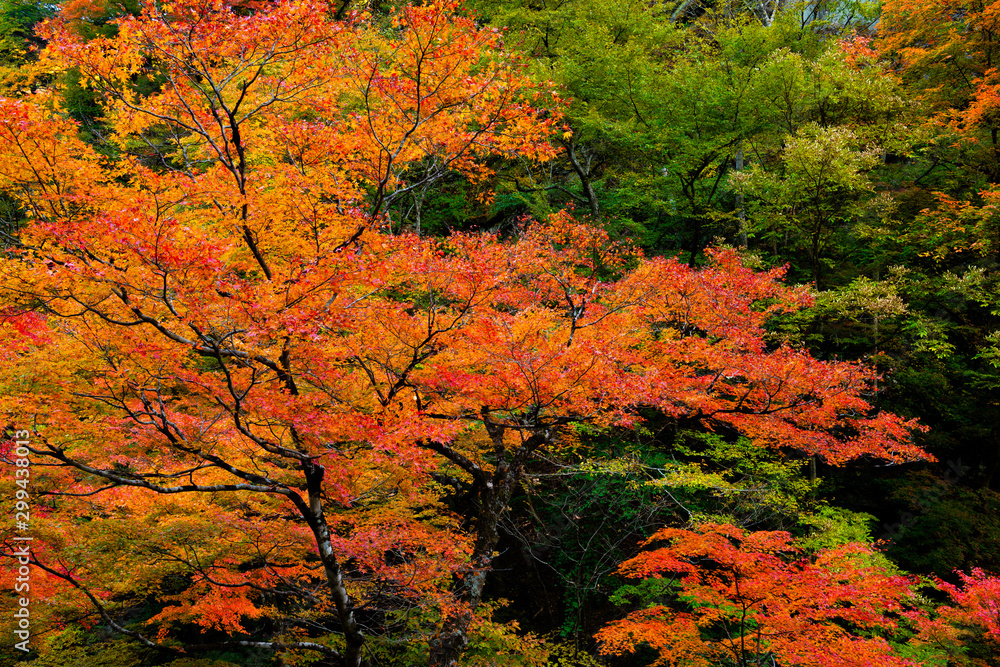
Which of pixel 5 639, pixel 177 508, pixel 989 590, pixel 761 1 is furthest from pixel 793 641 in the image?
pixel 761 1

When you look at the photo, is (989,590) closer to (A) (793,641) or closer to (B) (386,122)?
(A) (793,641)

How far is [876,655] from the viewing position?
21.7 ft

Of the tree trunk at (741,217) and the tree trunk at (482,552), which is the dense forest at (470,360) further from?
the tree trunk at (741,217)

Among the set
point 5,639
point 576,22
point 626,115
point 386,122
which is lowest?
point 5,639

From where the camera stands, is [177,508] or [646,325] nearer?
[177,508]

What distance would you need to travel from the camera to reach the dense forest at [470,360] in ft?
21.6

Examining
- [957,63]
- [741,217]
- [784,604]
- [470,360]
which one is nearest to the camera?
[784,604]

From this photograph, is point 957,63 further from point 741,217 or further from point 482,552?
point 482,552

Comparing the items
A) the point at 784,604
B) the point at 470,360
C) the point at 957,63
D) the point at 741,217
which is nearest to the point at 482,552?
the point at 470,360

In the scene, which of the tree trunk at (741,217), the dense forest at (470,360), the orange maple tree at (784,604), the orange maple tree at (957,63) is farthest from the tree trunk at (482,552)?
the orange maple tree at (957,63)

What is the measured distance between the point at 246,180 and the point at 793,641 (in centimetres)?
951

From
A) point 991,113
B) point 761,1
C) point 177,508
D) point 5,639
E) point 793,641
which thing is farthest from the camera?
point 761,1

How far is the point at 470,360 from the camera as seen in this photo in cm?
766

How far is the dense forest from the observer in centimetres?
657
